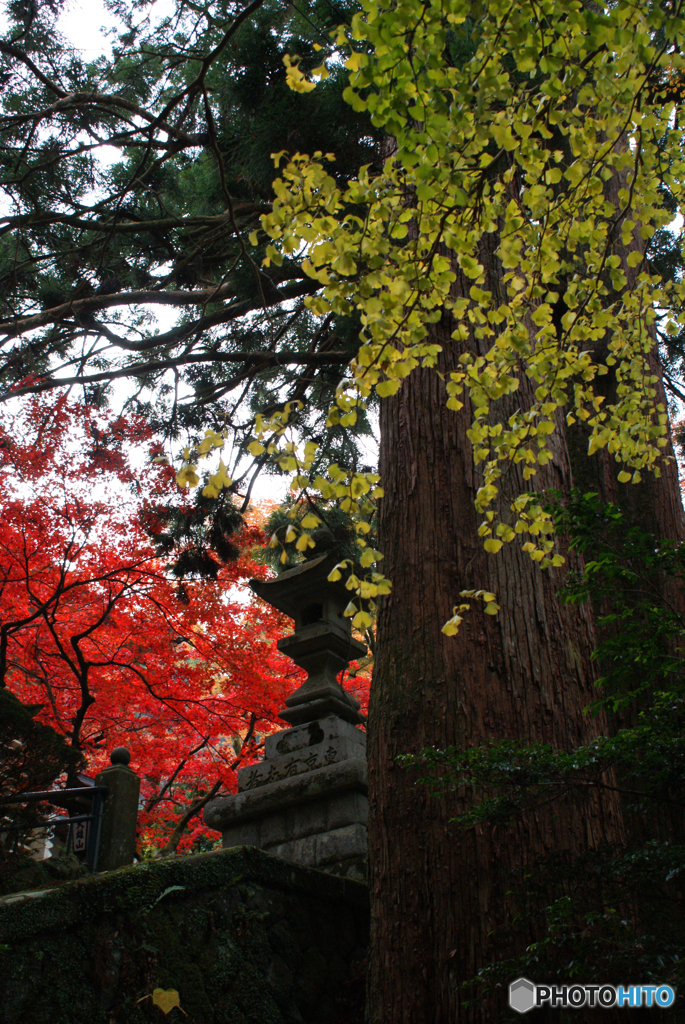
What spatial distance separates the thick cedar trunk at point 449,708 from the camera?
234cm

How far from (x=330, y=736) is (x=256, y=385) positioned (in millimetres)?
4608

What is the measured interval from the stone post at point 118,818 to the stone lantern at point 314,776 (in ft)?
1.87

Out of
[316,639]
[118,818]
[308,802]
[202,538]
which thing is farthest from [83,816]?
[202,538]

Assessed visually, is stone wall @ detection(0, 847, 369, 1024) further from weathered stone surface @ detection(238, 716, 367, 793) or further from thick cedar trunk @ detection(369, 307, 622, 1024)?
thick cedar trunk @ detection(369, 307, 622, 1024)

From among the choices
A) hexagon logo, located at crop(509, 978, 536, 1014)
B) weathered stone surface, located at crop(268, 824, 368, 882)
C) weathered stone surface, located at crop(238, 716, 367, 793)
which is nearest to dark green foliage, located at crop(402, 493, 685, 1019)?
hexagon logo, located at crop(509, 978, 536, 1014)

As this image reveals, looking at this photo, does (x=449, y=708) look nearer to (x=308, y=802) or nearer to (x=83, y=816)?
(x=308, y=802)

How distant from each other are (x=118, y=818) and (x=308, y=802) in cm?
138

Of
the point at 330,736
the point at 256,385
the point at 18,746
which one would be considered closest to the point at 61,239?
the point at 256,385

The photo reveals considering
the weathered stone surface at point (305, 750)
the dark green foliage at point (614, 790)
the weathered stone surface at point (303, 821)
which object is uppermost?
the weathered stone surface at point (305, 750)

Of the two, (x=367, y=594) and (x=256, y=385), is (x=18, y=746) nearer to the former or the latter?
(x=367, y=594)

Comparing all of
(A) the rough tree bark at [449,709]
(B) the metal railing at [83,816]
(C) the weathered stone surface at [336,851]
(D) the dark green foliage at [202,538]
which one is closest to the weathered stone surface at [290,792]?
(C) the weathered stone surface at [336,851]

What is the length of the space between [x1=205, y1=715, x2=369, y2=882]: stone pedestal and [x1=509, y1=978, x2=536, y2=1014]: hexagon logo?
2092 mm

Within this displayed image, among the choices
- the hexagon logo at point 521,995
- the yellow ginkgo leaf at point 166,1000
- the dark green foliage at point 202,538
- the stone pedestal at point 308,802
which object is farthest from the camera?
the dark green foliage at point 202,538

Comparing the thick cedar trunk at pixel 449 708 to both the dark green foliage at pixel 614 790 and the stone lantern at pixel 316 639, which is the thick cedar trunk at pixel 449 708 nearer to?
the dark green foliage at pixel 614 790
